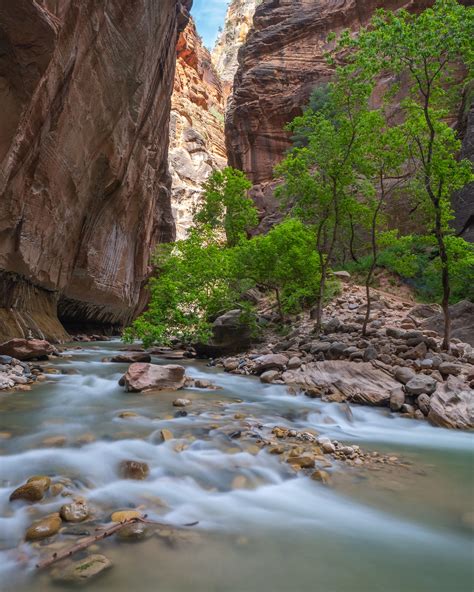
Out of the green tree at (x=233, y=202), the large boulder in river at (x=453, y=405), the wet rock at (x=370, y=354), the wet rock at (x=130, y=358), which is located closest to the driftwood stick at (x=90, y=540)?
the large boulder in river at (x=453, y=405)

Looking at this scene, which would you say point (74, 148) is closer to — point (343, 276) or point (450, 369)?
point (343, 276)

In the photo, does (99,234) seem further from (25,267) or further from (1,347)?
(1,347)

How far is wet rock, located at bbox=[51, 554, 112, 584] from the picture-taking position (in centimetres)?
231

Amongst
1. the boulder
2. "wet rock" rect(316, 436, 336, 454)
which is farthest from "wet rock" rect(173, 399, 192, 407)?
the boulder

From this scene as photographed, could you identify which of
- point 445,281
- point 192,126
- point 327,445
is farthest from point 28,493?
point 192,126

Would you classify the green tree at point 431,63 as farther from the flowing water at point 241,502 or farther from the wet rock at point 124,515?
the wet rock at point 124,515

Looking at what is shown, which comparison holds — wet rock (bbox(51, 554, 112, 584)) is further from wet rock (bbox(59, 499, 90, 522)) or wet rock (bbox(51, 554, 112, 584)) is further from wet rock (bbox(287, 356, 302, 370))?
wet rock (bbox(287, 356, 302, 370))

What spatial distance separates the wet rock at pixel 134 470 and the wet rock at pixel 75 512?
0.70 metres

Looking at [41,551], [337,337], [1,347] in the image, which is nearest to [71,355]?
[1,347]

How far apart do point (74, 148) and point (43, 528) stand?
12.3m

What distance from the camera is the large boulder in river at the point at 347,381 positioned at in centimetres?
746

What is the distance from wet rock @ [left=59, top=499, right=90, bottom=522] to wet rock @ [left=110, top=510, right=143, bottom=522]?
Answer: 0.21 metres

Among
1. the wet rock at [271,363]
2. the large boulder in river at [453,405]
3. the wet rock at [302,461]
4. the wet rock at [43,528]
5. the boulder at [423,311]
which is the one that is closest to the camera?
the wet rock at [43,528]

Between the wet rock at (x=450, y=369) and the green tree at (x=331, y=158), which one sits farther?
the green tree at (x=331, y=158)
